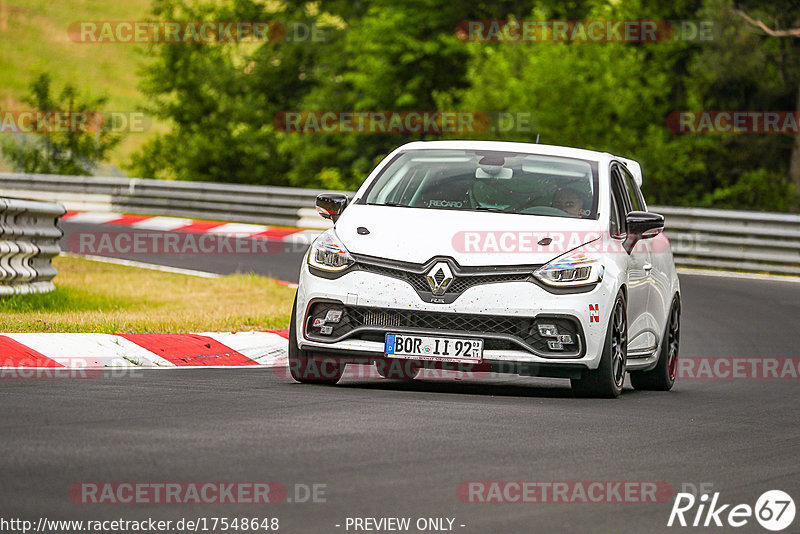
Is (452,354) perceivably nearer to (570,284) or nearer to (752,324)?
(570,284)

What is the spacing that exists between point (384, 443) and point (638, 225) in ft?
12.6

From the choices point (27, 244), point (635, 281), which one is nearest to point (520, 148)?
point (635, 281)

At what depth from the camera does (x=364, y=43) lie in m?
43.8

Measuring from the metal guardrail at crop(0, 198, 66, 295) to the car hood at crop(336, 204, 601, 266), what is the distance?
478 cm

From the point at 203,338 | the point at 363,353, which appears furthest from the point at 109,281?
the point at 363,353

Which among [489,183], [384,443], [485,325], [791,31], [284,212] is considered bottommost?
[284,212]

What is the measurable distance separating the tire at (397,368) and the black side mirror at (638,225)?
1.74 metres

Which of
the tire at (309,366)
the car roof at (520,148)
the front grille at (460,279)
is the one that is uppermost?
the car roof at (520,148)

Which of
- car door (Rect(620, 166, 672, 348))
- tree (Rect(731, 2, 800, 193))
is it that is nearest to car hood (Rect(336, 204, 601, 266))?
car door (Rect(620, 166, 672, 348))

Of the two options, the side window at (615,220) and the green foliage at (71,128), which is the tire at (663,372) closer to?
the side window at (615,220)

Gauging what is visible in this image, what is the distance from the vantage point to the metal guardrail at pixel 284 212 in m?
23.9

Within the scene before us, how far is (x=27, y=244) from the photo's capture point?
13883 millimetres

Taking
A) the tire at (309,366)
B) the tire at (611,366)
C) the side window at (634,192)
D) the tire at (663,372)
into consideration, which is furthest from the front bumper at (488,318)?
the side window at (634,192)

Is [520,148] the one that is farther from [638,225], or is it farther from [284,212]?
[284,212]
